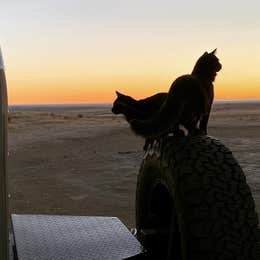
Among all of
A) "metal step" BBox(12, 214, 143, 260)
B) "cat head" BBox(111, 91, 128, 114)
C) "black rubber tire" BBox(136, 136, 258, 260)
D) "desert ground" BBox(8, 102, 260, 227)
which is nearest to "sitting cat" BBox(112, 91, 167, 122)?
"cat head" BBox(111, 91, 128, 114)

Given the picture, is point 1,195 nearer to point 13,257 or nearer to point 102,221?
point 13,257

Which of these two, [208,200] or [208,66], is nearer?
[208,200]

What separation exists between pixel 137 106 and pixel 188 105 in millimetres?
367

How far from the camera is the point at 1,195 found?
2.03 meters

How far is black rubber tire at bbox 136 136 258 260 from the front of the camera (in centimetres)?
235

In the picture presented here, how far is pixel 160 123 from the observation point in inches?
107

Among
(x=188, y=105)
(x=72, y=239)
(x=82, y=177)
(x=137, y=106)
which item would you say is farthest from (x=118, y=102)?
(x=82, y=177)

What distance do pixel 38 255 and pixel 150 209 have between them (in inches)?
32.2

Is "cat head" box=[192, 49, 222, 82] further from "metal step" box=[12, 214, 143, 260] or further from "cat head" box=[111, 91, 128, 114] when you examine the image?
"metal step" box=[12, 214, 143, 260]

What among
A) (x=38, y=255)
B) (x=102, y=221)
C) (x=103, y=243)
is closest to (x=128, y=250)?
(x=103, y=243)

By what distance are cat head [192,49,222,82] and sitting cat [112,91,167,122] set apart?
278 millimetres

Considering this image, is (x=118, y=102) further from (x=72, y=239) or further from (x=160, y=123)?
(x=72, y=239)

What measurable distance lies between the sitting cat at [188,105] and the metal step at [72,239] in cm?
56

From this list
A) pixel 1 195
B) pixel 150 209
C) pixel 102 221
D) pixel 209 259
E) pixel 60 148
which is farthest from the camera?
pixel 60 148
